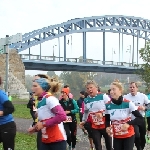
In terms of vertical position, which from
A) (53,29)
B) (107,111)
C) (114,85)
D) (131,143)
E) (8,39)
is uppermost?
(53,29)

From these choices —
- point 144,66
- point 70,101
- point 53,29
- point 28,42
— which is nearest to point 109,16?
point 53,29

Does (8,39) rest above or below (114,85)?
above

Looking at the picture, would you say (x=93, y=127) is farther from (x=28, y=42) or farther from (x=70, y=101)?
(x=28, y=42)

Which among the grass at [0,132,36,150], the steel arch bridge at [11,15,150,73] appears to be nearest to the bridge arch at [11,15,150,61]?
the steel arch bridge at [11,15,150,73]

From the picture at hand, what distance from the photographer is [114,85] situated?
6699 millimetres

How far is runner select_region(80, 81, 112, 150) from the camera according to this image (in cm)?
828

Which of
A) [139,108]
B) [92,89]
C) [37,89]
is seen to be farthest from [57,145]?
[139,108]

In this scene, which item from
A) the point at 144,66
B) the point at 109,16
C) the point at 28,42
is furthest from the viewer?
the point at 109,16

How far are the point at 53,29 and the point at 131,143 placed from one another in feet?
241

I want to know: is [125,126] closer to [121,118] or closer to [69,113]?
[121,118]

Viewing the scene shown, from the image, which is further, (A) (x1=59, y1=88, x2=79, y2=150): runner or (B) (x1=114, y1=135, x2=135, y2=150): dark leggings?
(A) (x1=59, y1=88, x2=79, y2=150): runner

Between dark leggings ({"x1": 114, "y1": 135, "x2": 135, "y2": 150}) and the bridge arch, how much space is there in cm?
6115

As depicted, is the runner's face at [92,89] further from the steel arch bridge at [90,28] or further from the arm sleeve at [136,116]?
the steel arch bridge at [90,28]

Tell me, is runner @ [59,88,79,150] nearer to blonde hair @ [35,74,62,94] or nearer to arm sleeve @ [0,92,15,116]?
arm sleeve @ [0,92,15,116]
